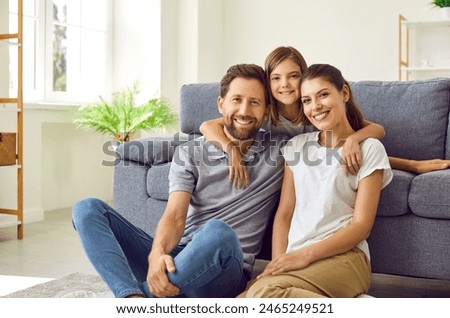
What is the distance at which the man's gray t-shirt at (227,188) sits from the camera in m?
1.98

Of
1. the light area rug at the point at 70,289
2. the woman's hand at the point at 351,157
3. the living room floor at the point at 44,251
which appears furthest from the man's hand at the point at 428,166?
the living room floor at the point at 44,251

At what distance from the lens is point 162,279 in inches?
67.6

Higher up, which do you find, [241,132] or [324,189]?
[241,132]

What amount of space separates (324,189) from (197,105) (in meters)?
1.26

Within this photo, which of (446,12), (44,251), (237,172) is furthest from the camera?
(446,12)

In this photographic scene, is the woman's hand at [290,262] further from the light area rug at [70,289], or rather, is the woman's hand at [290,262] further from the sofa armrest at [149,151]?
the sofa armrest at [149,151]

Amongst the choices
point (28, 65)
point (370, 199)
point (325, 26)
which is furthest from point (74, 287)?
point (325, 26)

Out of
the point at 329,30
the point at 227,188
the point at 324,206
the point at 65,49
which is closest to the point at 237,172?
the point at 227,188

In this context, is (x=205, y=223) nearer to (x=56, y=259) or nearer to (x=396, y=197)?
(x=396, y=197)

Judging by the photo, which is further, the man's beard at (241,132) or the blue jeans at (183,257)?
the man's beard at (241,132)

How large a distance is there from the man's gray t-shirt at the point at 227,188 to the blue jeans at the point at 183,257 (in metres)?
0.18

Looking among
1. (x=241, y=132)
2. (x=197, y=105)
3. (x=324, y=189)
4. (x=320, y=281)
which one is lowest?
(x=320, y=281)

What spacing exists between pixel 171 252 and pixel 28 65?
3318 mm

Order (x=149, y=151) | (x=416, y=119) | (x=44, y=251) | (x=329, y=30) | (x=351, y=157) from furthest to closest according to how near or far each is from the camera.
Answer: (x=329, y=30), (x=44, y=251), (x=149, y=151), (x=416, y=119), (x=351, y=157)
